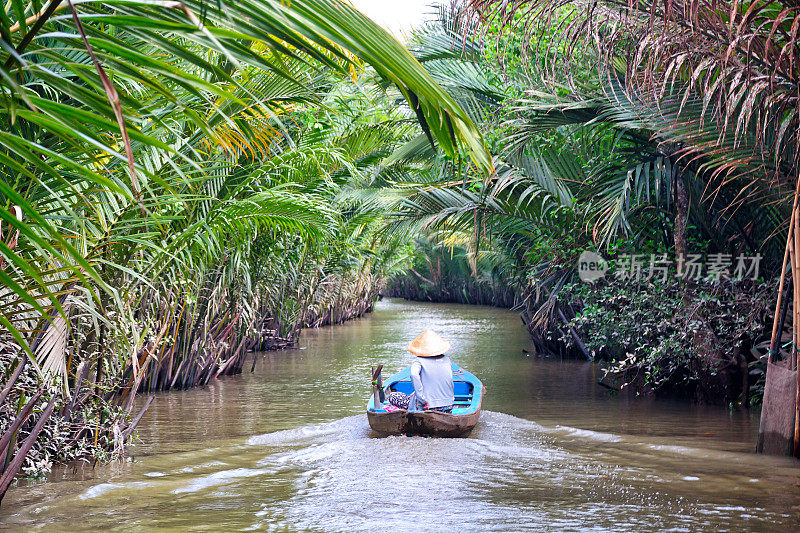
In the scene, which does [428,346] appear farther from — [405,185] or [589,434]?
[405,185]

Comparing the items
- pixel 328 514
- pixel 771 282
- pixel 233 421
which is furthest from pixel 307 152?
pixel 771 282

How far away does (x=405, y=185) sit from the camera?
36.8 ft

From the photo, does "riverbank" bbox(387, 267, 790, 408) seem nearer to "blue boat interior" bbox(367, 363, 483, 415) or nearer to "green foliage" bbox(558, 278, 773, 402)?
"green foliage" bbox(558, 278, 773, 402)

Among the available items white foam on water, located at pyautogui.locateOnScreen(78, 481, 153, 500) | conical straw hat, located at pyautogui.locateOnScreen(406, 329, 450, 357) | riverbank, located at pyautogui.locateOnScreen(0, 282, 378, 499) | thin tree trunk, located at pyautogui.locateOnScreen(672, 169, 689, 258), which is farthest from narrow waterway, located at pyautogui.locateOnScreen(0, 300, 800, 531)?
thin tree trunk, located at pyautogui.locateOnScreen(672, 169, 689, 258)

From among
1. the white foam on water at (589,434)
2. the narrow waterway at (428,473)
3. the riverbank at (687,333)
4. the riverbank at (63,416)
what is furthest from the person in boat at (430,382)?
the riverbank at (687,333)

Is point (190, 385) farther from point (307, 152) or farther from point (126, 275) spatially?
point (126, 275)

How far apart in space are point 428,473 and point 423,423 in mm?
1350

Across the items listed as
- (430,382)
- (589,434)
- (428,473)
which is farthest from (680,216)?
(428,473)

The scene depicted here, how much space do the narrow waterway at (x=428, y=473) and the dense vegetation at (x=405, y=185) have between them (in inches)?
21.1

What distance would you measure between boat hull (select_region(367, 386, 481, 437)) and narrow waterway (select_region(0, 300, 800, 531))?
30 centimetres

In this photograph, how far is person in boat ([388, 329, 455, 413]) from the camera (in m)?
7.79

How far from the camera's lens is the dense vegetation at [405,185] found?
2.90 metres

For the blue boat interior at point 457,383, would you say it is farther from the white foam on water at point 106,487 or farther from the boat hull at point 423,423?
the white foam on water at point 106,487

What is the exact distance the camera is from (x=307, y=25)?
1348mm
